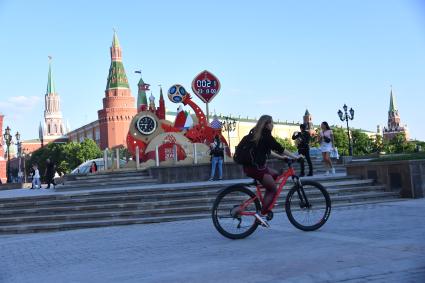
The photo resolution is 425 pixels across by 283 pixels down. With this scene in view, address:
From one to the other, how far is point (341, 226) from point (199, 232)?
2210 millimetres

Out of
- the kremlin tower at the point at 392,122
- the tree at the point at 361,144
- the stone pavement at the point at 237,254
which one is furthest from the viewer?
the kremlin tower at the point at 392,122

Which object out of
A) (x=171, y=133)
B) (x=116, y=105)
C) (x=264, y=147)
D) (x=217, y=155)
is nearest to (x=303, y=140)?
(x=217, y=155)

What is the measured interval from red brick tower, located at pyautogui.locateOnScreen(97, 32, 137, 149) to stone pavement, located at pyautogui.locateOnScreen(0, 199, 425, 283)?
358 feet

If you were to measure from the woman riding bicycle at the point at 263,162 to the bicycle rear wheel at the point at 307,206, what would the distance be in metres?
0.42

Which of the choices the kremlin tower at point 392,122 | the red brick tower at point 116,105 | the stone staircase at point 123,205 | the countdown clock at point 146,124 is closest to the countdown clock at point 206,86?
the countdown clock at point 146,124

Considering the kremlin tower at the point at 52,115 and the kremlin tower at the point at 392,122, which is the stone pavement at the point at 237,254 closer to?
the kremlin tower at the point at 392,122

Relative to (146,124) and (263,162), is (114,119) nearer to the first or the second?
(146,124)

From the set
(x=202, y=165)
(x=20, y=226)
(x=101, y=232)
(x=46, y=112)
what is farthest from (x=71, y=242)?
(x=46, y=112)

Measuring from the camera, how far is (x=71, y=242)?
809cm

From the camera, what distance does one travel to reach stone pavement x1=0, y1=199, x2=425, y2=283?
4.75 meters

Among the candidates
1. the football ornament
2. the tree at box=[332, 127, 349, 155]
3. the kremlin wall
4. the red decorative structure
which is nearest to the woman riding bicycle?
the red decorative structure

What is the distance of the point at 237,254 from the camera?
5867mm

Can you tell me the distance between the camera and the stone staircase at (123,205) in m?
10.5

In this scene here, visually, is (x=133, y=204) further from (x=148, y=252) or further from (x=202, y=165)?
(x=202, y=165)
